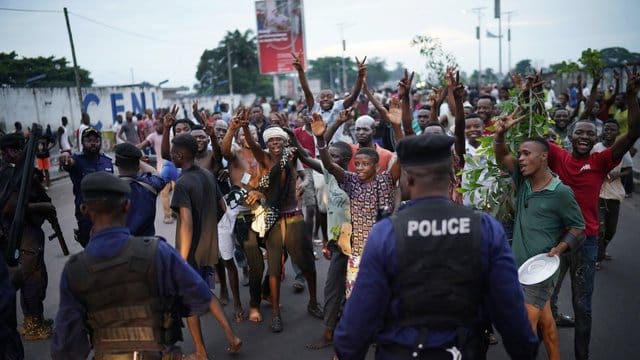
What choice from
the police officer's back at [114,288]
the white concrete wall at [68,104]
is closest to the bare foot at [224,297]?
the police officer's back at [114,288]

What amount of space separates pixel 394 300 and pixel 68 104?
27.1 metres

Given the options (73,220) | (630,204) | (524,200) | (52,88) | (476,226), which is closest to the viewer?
(476,226)

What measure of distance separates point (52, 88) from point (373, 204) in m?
24.7

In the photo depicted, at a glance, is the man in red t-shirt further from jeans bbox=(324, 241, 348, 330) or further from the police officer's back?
the police officer's back

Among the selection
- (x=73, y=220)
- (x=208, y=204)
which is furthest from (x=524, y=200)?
(x=73, y=220)

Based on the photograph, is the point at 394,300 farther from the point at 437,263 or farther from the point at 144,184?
the point at 144,184

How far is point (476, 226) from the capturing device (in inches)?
87.7

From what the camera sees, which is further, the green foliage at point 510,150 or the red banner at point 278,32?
the red banner at point 278,32

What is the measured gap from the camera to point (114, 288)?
2604mm

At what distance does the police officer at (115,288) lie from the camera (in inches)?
102

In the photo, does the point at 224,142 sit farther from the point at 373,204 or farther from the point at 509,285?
the point at 509,285

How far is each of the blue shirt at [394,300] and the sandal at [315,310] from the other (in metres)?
3.26

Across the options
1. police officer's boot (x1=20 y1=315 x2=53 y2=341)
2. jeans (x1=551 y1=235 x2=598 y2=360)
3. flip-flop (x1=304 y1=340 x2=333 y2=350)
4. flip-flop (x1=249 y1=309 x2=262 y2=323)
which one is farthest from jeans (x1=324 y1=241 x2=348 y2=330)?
police officer's boot (x1=20 y1=315 x2=53 y2=341)

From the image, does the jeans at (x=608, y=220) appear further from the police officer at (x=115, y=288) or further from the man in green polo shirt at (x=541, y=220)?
the police officer at (x=115, y=288)
